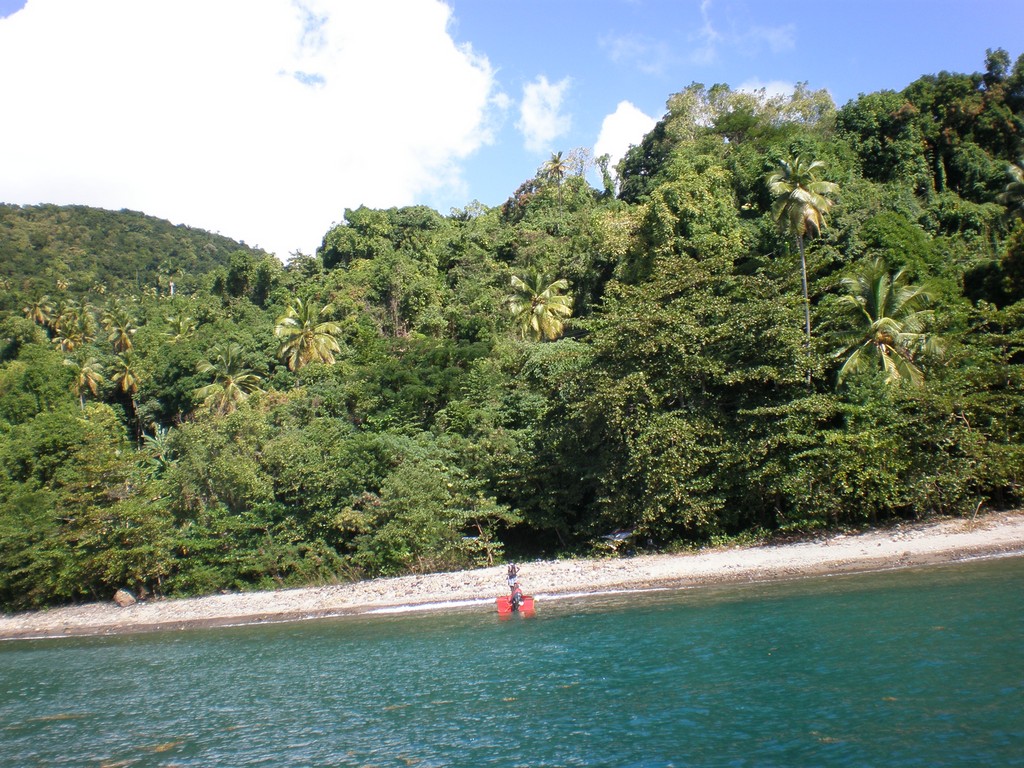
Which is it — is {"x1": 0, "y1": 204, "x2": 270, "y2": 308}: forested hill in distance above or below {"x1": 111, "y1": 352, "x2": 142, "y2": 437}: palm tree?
above

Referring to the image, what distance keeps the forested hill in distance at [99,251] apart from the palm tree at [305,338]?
135 feet

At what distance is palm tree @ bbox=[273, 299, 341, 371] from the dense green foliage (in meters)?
0.22

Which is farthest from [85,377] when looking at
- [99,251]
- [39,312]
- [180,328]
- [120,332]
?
[99,251]

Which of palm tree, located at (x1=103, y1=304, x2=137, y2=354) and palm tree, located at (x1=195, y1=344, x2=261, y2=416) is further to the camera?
palm tree, located at (x1=103, y1=304, x2=137, y2=354)

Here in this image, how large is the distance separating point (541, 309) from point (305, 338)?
16.5 m

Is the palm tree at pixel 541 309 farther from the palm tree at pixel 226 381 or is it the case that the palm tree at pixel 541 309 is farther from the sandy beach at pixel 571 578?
the sandy beach at pixel 571 578

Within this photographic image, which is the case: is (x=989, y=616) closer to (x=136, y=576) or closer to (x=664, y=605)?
(x=664, y=605)

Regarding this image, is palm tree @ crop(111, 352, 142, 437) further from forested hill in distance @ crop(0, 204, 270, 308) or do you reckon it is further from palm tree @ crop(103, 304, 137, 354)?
forested hill in distance @ crop(0, 204, 270, 308)

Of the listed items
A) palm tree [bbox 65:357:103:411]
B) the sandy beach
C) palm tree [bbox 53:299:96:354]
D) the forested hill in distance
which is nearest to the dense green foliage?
the sandy beach

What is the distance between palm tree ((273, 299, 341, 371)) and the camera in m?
50.9

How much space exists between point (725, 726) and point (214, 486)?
3074cm

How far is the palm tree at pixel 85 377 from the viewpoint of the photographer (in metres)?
58.2

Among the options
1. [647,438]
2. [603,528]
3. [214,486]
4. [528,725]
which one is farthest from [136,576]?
[528,725]

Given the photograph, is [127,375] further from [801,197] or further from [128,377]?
[801,197]
